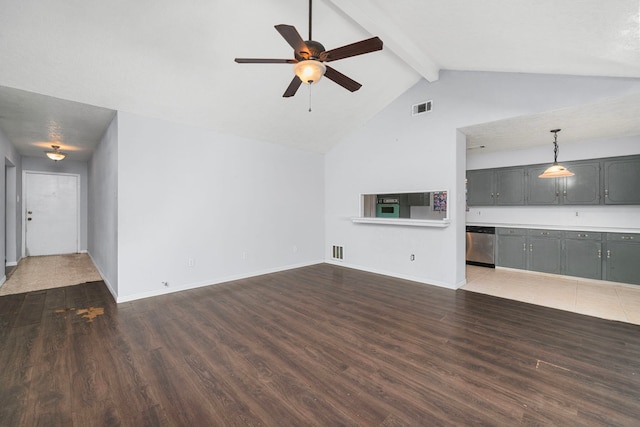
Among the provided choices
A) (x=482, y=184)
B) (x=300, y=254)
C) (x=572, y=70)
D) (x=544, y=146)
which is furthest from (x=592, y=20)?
(x=300, y=254)

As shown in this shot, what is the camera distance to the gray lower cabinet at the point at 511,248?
5.35m

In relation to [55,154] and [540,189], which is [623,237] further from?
[55,154]

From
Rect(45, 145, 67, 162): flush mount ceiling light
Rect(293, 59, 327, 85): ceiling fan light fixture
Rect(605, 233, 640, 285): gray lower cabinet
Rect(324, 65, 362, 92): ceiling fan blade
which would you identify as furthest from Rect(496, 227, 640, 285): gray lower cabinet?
Rect(45, 145, 67, 162): flush mount ceiling light

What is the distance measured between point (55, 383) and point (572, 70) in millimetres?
5726

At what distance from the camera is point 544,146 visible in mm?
5273

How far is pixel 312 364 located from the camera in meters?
2.25

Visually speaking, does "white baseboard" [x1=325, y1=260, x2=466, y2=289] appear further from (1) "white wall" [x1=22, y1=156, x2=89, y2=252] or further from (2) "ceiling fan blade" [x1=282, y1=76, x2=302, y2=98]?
(1) "white wall" [x1=22, y1=156, x2=89, y2=252]

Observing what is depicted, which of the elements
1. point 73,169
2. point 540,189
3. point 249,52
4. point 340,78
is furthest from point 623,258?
point 73,169

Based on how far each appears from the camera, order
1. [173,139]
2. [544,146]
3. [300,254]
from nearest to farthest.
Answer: [173,139]
[544,146]
[300,254]

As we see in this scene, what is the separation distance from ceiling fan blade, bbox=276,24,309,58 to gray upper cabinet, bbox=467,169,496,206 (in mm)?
5274

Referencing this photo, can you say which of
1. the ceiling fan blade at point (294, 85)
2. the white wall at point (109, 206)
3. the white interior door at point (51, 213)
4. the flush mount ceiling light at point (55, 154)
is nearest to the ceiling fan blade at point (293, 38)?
the ceiling fan blade at point (294, 85)

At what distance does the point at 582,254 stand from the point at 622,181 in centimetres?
135

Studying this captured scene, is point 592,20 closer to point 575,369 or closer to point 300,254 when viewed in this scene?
point 575,369

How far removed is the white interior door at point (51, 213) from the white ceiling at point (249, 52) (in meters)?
3.09
